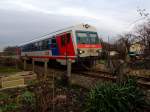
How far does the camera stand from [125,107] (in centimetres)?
552

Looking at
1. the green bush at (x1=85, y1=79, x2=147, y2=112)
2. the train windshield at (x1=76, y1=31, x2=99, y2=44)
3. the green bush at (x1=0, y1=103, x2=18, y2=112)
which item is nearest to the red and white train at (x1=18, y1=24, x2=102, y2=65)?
the train windshield at (x1=76, y1=31, x2=99, y2=44)

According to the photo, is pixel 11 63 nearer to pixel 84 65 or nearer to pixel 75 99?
pixel 84 65

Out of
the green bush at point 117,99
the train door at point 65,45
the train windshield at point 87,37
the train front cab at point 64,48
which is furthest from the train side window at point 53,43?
the green bush at point 117,99

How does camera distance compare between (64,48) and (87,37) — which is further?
(87,37)

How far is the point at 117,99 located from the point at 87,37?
12165 millimetres

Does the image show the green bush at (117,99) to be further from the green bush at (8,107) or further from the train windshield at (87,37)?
the train windshield at (87,37)

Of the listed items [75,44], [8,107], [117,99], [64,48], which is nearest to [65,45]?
[64,48]

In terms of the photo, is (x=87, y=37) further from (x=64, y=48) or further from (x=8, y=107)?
(x=8, y=107)

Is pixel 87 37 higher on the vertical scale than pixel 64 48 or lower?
higher

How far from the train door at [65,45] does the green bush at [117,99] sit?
10281 mm

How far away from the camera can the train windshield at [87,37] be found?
1683 centimetres

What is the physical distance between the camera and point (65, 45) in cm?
1697

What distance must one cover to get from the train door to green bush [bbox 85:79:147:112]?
10281 millimetres

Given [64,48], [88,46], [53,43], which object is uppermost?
[53,43]
